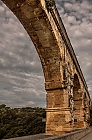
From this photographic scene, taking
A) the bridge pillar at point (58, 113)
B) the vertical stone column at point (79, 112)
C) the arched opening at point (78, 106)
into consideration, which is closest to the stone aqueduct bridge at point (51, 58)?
the bridge pillar at point (58, 113)

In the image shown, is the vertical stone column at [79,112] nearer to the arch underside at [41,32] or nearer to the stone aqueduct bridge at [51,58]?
the stone aqueduct bridge at [51,58]

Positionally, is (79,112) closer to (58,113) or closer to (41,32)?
(58,113)

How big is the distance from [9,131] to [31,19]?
15.6 metres

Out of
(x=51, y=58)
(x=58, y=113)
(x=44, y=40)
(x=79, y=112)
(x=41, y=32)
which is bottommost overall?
(x=58, y=113)

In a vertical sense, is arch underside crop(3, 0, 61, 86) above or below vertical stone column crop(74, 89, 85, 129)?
above

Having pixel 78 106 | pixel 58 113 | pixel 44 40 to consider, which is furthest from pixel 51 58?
pixel 78 106

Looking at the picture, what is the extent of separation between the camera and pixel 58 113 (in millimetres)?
6668

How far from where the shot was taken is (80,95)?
41.4 ft

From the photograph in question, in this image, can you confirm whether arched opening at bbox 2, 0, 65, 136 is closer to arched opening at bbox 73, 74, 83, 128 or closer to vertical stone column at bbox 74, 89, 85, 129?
arched opening at bbox 73, 74, 83, 128

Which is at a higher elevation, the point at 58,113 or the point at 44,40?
the point at 44,40

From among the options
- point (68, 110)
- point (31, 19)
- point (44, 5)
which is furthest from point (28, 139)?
point (44, 5)

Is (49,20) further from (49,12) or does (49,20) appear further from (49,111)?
(49,111)

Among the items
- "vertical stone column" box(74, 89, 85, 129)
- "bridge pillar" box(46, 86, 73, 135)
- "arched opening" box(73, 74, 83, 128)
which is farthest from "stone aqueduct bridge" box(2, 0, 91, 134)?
"vertical stone column" box(74, 89, 85, 129)

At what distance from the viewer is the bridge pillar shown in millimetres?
6535
